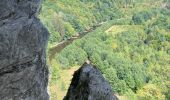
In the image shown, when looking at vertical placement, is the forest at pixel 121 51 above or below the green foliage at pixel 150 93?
below

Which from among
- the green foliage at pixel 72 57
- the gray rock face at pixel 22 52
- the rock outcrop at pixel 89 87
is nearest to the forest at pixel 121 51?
the green foliage at pixel 72 57

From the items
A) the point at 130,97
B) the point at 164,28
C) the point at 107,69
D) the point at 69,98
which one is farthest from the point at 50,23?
the point at 69,98

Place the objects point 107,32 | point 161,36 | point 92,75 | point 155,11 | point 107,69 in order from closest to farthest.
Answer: point 92,75 → point 107,69 → point 161,36 → point 107,32 → point 155,11

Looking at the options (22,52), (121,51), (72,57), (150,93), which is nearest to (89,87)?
(22,52)

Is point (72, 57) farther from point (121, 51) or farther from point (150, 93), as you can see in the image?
point (150, 93)

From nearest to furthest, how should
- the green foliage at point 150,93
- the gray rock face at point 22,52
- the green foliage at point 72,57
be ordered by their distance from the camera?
the gray rock face at point 22,52
the green foliage at point 150,93
the green foliage at point 72,57

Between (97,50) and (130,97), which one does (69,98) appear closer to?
(130,97)

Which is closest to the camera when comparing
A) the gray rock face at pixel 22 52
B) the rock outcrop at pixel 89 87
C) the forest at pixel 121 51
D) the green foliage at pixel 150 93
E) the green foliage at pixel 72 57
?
the gray rock face at pixel 22 52

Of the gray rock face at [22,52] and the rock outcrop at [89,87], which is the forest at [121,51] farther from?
the gray rock face at [22,52]
